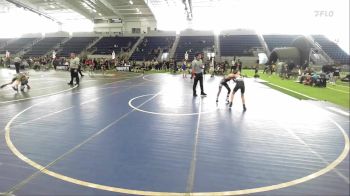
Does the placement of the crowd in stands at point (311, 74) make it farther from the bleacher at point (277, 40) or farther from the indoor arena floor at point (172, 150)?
the bleacher at point (277, 40)

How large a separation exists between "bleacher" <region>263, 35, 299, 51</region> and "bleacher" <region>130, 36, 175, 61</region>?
1660 centimetres

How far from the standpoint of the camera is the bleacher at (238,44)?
44.1m

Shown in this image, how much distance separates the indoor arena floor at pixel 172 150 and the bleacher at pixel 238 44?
34.2 m

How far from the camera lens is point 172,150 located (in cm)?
Result: 615

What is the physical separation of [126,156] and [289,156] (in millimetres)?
3433

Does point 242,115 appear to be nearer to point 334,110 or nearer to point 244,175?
point 334,110

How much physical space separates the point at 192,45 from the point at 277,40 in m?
14.4

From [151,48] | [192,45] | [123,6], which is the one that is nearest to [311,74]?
[192,45]

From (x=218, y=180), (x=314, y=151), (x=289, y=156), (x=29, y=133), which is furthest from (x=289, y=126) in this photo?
(x=29, y=133)

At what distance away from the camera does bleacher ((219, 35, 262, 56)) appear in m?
44.1

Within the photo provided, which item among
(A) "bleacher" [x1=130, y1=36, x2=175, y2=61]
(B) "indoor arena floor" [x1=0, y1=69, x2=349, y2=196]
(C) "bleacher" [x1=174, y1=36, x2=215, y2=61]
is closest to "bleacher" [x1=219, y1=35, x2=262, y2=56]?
(C) "bleacher" [x1=174, y1=36, x2=215, y2=61]

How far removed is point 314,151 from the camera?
6.05 meters

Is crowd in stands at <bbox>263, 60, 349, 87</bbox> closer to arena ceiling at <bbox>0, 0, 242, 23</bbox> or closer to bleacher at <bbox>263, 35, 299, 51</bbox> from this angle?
bleacher at <bbox>263, 35, 299, 51</bbox>

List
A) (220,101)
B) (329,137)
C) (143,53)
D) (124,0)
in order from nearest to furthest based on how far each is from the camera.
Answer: (329,137)
(220,101)
(124,0)
(143,53)
